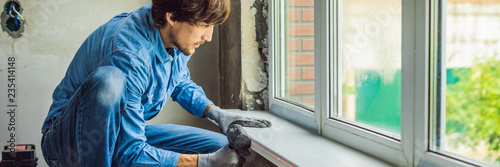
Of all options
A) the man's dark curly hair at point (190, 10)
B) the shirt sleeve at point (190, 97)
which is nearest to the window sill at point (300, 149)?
the shirt sleeve at point (190, 97)

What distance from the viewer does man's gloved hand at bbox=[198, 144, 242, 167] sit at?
4.82ft

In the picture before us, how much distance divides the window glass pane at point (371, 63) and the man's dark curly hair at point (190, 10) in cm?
46

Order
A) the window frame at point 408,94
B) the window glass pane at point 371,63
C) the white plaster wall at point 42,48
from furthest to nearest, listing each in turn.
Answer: the white plaster wall at point 42,48
the window glass pane at point 371,63
the window frame at point 408,94

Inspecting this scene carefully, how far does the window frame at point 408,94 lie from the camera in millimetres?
1006

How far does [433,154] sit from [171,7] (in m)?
0.92

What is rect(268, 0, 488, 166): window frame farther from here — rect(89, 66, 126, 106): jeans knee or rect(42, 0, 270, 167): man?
rect(89, 66, 126, 106): jeans knee

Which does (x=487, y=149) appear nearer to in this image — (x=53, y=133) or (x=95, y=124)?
(x=95, y=124)

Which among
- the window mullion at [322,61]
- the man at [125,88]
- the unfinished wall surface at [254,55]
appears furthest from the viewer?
the unfinished wall surface at [254,55]

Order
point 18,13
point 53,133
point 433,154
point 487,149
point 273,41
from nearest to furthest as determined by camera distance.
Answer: point 487,149
point 433,154
point 53,133
point 273,41
point 18,13

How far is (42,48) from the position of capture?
102 inches

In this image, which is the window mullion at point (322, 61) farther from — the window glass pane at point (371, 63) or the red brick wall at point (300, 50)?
the red brick wall at point (300, 50)

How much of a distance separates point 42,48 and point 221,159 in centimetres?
169

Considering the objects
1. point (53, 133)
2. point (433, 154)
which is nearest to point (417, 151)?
point (433, 154)

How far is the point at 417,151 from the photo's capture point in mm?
1063
